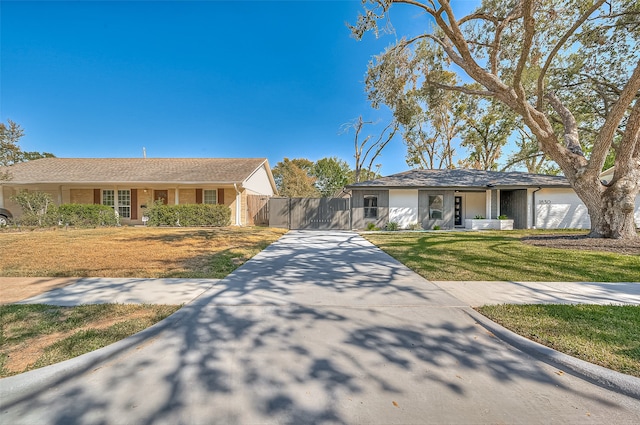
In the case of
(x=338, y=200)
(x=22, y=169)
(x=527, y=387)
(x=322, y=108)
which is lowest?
(x=527, y=387)

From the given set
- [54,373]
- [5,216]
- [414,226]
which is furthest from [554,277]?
[5,216]

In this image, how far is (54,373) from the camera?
2229 millimetres

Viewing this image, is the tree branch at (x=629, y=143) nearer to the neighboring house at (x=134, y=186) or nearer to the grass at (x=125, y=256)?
the grass at (x=125, y=256)

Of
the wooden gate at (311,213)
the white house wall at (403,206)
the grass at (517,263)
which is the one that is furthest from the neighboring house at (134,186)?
the grass at (517,263)

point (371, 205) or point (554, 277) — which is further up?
point (371, 205)

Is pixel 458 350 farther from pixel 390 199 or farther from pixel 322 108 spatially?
pixel 322 108

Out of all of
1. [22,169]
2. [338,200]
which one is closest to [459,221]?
[338,200]

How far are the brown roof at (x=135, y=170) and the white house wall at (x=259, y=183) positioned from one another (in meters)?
0.69

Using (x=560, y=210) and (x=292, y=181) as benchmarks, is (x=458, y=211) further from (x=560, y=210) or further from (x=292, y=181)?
(x=292, y=181)

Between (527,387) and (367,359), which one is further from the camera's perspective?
(367,359)

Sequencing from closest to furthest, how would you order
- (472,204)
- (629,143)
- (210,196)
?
(629,143) < (210,196) < (472,204)

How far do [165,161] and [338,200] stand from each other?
13.2 metres

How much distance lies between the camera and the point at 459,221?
17203 mm

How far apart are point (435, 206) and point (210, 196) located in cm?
1400
